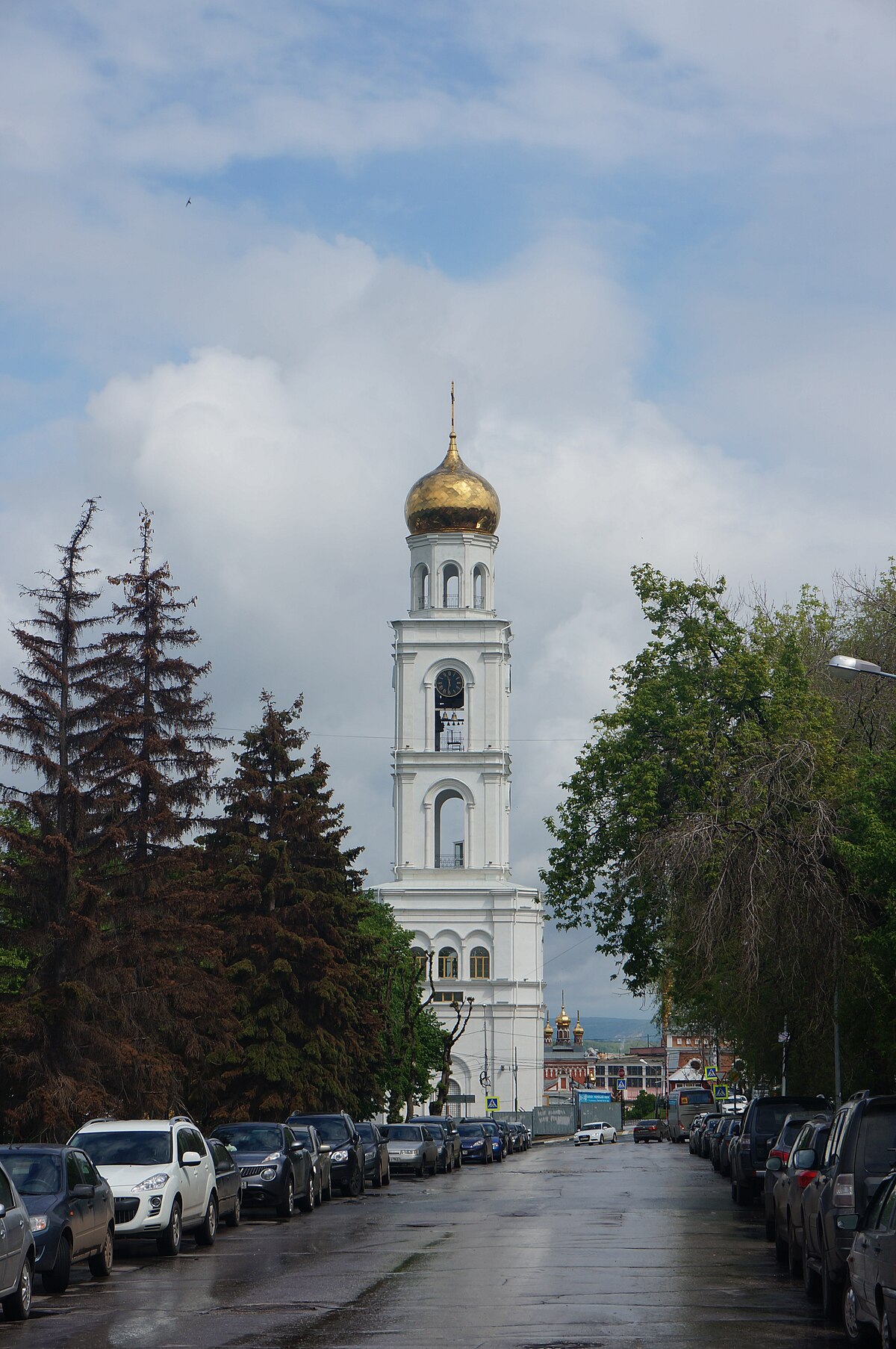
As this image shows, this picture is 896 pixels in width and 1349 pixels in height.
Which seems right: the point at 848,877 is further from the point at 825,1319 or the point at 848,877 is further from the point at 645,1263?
the point at 825,1319

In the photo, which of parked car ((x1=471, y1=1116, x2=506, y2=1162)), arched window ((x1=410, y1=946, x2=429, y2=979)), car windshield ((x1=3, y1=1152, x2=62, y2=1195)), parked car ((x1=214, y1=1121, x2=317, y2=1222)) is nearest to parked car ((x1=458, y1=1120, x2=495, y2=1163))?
parked car ((x1=471, y1=1116, x2=506, y2=1162))

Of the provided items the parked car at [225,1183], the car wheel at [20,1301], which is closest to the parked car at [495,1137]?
the parked car at [225,1183]

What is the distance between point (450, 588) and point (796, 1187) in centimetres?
7817

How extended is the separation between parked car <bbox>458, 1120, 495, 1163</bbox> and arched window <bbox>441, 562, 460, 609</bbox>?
129 ft

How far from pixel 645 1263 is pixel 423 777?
71802mm

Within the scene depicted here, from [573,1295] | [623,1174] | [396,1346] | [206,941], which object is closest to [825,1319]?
[573,1295]

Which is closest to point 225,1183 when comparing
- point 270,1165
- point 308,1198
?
point 270,1165

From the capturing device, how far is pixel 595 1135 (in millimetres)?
94750

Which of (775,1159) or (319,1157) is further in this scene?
(319,1157)

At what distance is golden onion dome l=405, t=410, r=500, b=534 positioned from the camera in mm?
92062

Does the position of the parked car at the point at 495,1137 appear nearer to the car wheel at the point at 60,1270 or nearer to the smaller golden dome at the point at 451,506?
the smaller golden dome at the point at 451,506

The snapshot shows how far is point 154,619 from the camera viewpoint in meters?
40.4

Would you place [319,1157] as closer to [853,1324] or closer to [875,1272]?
[853,1324]

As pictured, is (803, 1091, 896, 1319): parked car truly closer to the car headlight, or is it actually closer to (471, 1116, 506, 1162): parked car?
the car headlight
